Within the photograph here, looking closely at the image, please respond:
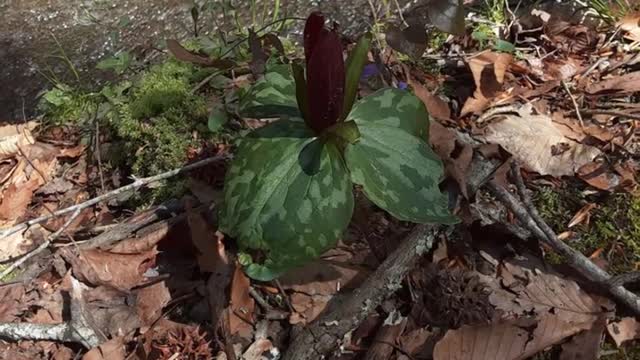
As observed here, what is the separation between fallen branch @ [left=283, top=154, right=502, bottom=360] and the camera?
5.30 feet

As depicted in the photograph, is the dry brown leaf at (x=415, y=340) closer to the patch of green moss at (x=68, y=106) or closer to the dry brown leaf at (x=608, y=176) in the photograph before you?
the dry brown leaf at (x=608, y=176)

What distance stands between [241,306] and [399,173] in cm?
55

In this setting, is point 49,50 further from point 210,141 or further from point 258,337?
point 258,337

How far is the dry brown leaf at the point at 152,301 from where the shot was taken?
73.2 inches

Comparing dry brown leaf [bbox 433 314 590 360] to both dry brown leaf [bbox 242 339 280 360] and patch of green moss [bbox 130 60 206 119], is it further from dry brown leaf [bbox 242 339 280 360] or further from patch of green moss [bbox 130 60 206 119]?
patch of green moss [bbox 130 60 206 119]

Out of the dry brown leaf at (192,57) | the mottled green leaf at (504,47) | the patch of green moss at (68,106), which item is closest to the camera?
the dry brown leaf at (192,57)

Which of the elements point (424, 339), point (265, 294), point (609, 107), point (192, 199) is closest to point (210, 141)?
point (192, 199)

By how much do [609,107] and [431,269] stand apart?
0.90 metres

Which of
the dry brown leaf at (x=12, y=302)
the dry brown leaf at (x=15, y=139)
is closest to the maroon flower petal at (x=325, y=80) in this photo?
the dry brown leaf at (x=12, y=302)

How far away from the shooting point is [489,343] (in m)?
1.58

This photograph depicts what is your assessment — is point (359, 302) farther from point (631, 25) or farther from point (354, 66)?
point (631, 25)

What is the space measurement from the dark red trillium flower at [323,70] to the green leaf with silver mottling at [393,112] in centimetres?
14

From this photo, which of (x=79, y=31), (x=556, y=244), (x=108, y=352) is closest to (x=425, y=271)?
(x=556, y=244)

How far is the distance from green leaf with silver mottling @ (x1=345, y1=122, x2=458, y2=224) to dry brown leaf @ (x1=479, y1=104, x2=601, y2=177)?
0.60m
